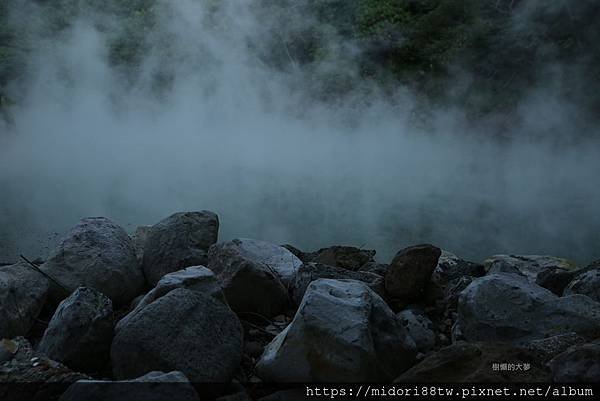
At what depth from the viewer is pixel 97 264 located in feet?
9.59

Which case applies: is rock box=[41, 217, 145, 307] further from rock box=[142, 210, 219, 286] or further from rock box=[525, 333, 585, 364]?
rock box=[525, 333, 585, 364]

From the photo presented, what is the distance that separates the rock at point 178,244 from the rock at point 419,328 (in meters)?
1.08

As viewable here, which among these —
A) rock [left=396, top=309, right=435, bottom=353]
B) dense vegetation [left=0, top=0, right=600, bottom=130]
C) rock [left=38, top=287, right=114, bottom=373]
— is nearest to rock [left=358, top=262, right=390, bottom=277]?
rock [left=396, top=309, right=435, bottom=353]

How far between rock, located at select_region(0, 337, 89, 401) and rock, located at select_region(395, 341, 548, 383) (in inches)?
44.6

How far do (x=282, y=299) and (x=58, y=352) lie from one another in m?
1.00

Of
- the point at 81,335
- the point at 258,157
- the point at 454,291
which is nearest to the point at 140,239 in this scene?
the point at 81,335

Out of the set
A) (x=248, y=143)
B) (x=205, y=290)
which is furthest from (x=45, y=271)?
(x=248, y=143)

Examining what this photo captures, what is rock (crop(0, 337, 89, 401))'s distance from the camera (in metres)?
1.99

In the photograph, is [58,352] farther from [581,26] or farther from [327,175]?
[581,26]

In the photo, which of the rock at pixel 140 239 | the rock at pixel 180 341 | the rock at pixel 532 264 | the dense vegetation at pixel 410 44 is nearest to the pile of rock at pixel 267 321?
the rock at pixel 180 341

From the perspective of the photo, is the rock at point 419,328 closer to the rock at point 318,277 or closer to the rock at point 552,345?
the rock at point 318,277

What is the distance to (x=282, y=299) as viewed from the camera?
280cm

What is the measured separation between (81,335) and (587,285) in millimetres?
2213

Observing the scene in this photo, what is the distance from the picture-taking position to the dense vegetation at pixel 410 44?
8211mm
